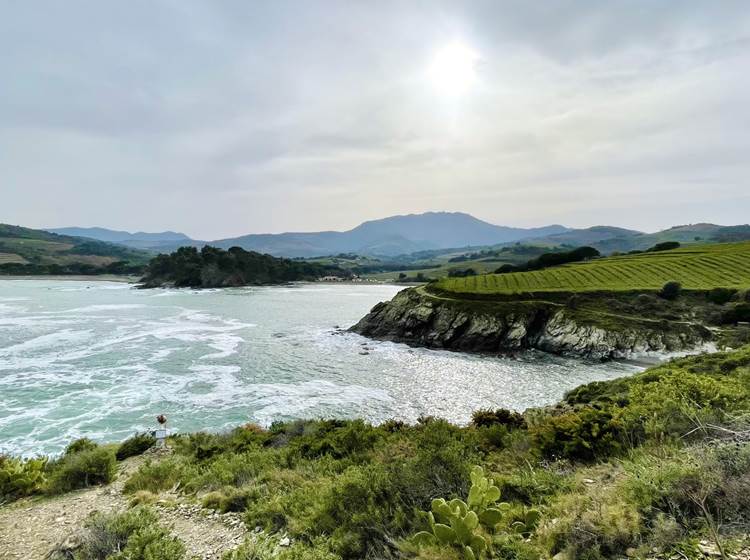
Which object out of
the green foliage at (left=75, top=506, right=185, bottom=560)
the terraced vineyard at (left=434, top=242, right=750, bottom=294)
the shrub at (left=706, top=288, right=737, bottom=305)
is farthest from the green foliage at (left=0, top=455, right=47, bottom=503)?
the shrub at (left=706, top=288, right=737, bottom=305)

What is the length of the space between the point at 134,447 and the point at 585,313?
38.9m

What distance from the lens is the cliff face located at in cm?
3388

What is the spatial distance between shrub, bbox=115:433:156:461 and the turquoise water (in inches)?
178

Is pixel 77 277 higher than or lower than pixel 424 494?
lower

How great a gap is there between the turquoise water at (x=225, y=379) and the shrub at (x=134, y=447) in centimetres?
451

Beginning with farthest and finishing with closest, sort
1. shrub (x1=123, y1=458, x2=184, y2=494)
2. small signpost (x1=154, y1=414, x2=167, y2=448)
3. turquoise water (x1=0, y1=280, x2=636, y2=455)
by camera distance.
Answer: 1. turquoise water (x1=0, y1=280, x2=636, y2=455)
2. small signpost (x1=154, y1=414, x2=167, y2=448)
3. shrub (x1=123, y1=458, x2=184, y2=494)

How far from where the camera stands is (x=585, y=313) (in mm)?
38438

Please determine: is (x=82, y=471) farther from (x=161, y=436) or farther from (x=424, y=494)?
(x=424, y=494)

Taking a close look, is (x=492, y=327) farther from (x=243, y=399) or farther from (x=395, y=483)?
(x=395, y=483)

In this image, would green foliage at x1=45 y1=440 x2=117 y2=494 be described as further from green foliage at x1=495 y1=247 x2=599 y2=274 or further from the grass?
the grass

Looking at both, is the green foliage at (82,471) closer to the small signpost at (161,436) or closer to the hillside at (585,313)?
the small signpost at (161,436)

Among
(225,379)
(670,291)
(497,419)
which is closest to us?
(497,419)

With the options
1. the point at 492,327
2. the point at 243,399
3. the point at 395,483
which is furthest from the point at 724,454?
the point at 492,327

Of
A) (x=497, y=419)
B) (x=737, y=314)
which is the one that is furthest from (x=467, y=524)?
(x=737, y=314)
